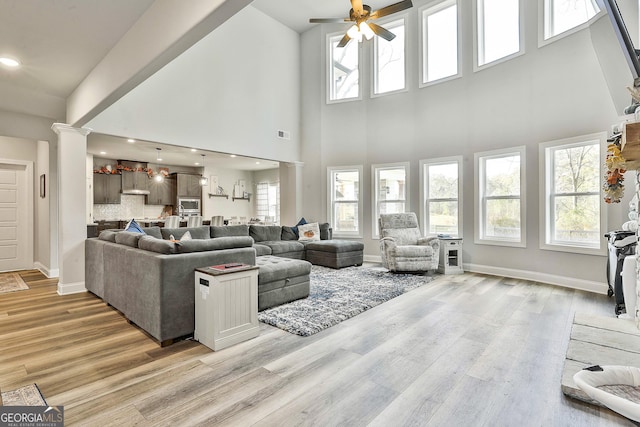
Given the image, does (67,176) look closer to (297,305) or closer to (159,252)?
(159,252)

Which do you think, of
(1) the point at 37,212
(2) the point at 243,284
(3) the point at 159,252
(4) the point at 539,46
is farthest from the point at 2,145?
(4) the point at 539,46

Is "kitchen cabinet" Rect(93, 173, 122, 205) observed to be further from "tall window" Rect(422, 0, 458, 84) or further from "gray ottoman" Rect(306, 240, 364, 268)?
"tall window" Rect(422, 0, 458, 84)

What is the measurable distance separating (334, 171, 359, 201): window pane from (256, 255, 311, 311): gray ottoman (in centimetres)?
363

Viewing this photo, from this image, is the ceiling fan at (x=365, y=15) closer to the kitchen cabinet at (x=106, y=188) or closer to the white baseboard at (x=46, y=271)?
the white baseboard at (x=46, y=271)

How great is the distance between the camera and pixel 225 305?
105 inches

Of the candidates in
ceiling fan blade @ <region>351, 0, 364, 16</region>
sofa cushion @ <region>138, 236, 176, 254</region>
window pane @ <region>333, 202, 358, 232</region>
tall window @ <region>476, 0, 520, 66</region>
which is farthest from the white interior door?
tall window @ <region>476, 0, 520, 66</region>

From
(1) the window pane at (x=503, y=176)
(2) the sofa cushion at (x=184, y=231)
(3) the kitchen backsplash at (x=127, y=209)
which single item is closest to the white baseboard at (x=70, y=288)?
(2) the sofa cushion at (x=184, y=231)

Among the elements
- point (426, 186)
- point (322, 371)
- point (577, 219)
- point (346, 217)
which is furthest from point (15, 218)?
point (577, 219)

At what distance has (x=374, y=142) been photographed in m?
7.05

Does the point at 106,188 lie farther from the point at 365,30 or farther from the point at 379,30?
the point at 379,30

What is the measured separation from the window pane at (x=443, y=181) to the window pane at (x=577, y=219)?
1.66 m

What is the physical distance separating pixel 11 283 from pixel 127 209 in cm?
412

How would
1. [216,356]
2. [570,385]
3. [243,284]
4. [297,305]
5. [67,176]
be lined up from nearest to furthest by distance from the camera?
[570,385] < [216,356] < [243,284] < [297,305] < [67,176]

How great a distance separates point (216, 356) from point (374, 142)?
5.67 meters
